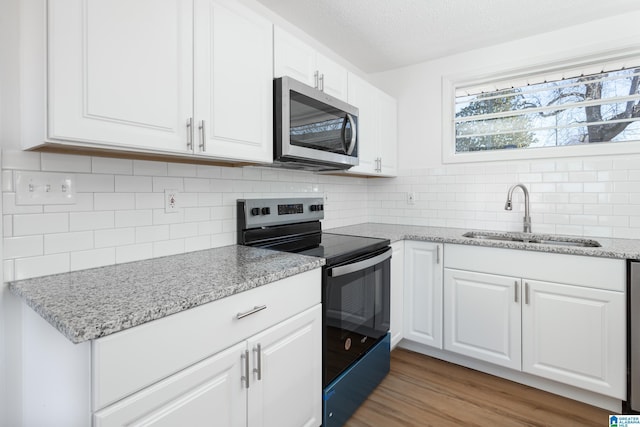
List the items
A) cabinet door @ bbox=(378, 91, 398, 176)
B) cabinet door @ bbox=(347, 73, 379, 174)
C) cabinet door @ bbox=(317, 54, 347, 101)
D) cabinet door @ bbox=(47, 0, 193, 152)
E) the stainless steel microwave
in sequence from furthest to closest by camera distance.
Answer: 1. cabinet door @ bbox=(378, 91, 398, 176)
2. cabinet door @ bbox=(347, 73, 379, 174)
3. cabinet door @ bbox=(317, 54, 347, 101)
4. the stainless steel microwave
5. cabinet door @ bbox=(47, 0, 193, 152)

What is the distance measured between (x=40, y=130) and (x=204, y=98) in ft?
1.78

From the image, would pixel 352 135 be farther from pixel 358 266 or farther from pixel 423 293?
pixel 423 293

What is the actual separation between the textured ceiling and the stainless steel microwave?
608 mm

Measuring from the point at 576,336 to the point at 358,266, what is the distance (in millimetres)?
1270

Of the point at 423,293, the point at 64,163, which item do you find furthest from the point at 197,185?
the point at 423,293

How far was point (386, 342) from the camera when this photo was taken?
2.08m

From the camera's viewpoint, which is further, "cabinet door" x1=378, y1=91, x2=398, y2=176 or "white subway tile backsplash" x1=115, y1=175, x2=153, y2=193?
"cabinet door" x1=378, y1=91, x2=398, y2=176

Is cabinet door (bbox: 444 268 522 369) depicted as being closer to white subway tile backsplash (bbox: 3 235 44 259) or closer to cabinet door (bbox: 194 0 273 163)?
cabinet door (bbox: 194 0 273 163)

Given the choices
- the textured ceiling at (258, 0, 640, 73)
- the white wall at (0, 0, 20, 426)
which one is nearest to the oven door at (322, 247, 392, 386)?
the white wall at (0, 0, 20, 426)

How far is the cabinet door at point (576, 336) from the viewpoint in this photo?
1699 mm

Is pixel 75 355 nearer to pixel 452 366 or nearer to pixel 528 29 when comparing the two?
pixel 452 366

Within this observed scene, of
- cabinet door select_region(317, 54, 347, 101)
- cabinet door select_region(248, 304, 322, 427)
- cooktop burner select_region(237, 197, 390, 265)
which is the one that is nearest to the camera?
cabinet door select_region(248, 304, 322, 427)

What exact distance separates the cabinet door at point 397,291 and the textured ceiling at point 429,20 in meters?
1.48

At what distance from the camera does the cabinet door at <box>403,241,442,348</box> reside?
224 cm
